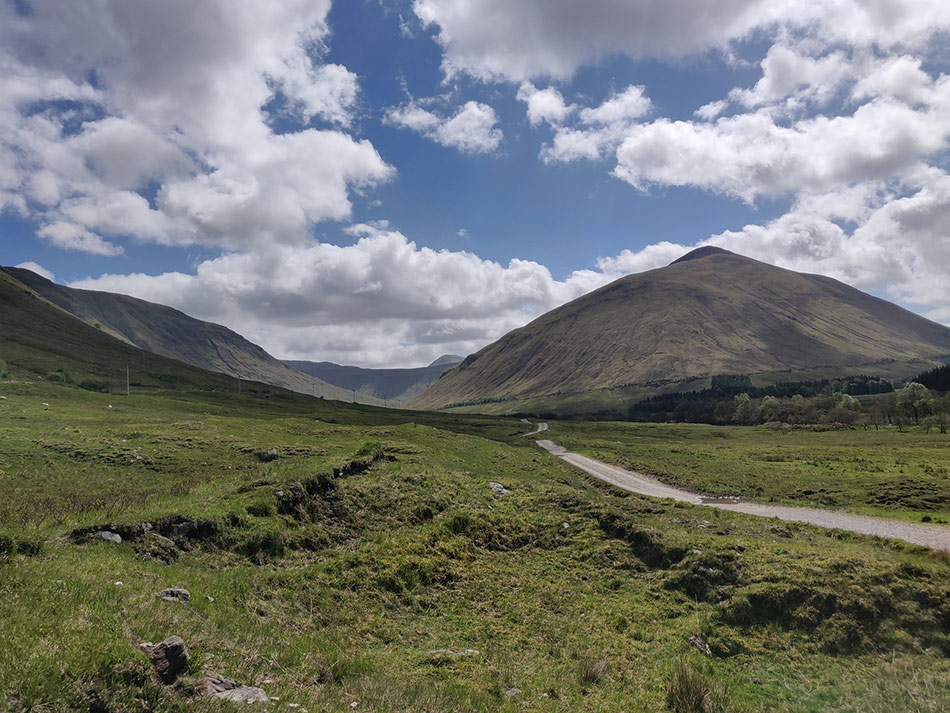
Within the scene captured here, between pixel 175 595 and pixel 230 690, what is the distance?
4.35m

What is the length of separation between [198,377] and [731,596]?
20564cm

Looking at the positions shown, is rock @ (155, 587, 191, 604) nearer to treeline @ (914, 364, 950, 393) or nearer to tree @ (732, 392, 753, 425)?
tree @ (732, 392, 753, 425)

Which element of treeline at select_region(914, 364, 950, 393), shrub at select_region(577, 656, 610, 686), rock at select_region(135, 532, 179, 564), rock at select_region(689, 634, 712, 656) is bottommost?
rock at select_region(689, 634, 712, 656)

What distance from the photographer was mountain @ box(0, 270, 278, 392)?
402ft

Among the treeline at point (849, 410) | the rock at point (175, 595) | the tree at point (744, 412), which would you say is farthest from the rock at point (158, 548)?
the tree at point (744, 412)

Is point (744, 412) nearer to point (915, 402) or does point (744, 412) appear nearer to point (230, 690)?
point (915, 402)

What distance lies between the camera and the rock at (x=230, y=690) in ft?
25.7

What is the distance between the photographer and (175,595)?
37.2ft

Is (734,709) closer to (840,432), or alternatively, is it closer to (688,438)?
(688,438)

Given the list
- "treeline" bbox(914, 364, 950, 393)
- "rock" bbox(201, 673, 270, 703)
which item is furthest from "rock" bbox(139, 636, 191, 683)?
"treeline" bbox(914, 364, 950, 393)

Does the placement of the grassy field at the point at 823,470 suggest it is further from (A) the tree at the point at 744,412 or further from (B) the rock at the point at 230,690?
(A) the tree at the point at 744,412

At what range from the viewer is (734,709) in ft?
37.8

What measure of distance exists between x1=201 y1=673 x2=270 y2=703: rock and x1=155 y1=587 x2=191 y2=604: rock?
3.58 metres

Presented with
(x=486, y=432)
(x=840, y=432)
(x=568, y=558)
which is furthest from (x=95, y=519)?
(x=840, y=432)
